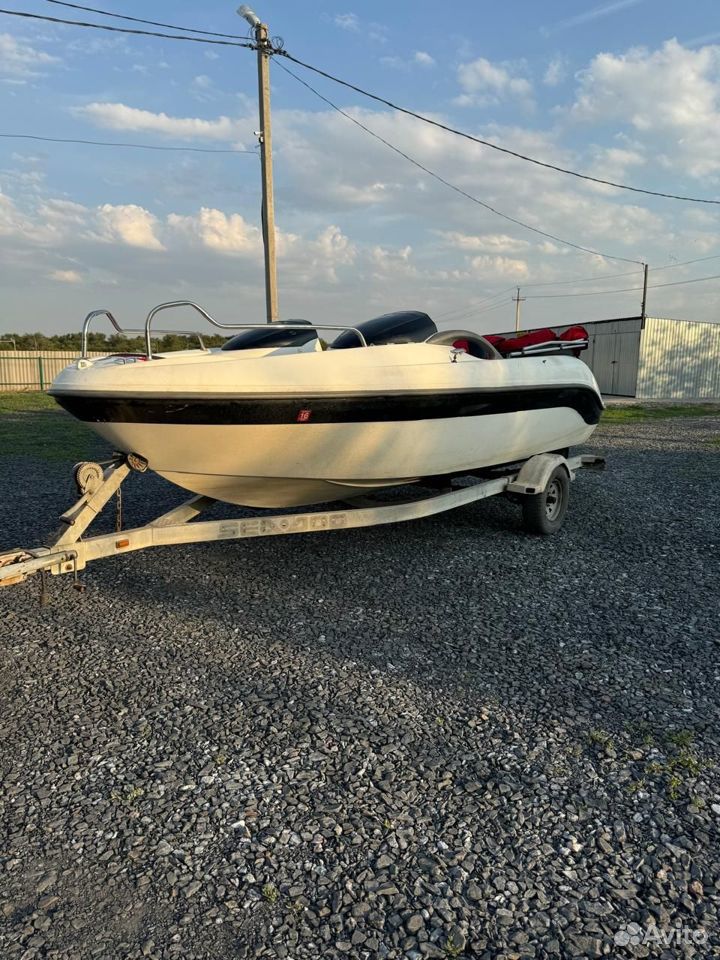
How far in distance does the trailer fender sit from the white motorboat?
0.60ft

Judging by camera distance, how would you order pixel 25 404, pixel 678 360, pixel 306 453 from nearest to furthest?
pixel 306 453
pixel 25 404
pixel 678 360

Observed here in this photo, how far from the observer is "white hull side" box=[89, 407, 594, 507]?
3533 millimetres

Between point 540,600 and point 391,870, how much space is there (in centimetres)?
224

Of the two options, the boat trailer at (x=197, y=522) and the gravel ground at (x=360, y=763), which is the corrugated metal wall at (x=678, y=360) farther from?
the gravel ground at (x=360, y=763)

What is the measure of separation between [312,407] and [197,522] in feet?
3.46

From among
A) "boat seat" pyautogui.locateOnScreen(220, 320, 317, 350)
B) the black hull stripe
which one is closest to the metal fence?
"boat seat" pyautogui.locateOnScreen(220, 320, 317, 350)

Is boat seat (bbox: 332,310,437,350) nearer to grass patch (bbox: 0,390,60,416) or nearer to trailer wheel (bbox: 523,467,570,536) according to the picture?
trailer wheel (bbox: 523,467,570,536)

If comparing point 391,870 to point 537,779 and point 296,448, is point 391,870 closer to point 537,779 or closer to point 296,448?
point 537,779

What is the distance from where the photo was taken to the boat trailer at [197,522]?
3119mm

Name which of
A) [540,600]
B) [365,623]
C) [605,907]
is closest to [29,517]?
[365,623]

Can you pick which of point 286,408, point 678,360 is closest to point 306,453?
point 286,408

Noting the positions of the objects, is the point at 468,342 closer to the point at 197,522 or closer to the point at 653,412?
the point at 197,522

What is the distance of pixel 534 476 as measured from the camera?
5000 millimetres

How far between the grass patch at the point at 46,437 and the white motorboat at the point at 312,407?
3.50 meters
